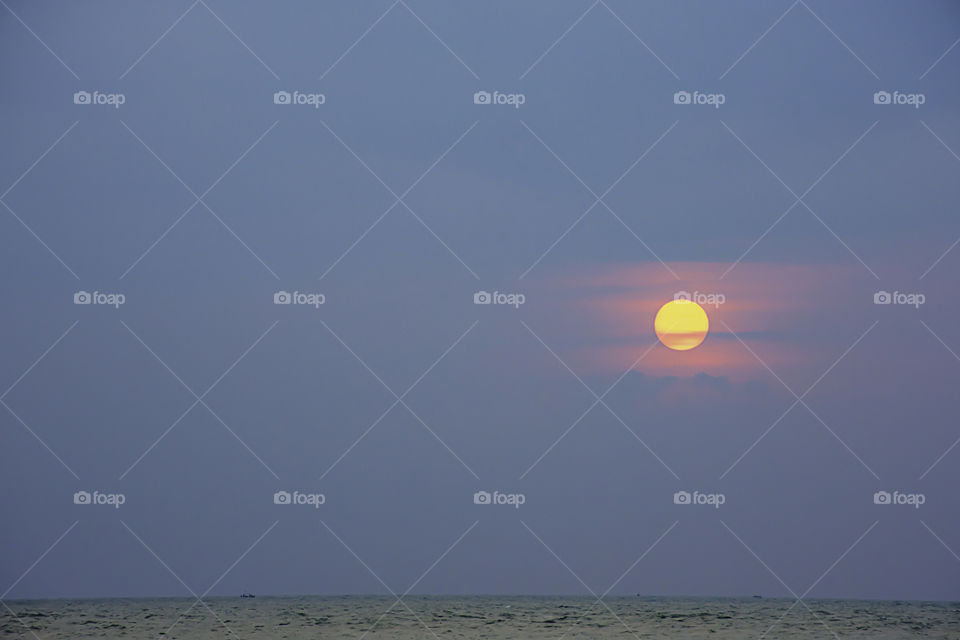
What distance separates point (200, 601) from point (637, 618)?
529cm

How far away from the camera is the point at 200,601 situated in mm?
10953

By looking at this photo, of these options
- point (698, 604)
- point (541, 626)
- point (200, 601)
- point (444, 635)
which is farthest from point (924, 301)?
point (200, 601)

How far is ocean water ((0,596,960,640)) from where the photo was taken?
10.0 m

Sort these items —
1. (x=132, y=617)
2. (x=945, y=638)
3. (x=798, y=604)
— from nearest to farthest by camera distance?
(x=945, y=638), (x=132, y=617), (x=798, y=604)

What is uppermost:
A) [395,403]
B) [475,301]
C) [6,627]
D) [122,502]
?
[475,301]

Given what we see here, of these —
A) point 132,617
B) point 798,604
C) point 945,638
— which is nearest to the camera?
point 945,638

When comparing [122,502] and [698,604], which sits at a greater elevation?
[122,502]

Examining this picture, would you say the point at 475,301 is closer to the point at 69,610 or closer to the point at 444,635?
the point at 444,635

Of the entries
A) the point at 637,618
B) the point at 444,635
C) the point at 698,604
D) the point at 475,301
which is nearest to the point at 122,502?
the point at 444,635

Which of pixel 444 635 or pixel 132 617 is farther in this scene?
pixel 132 617

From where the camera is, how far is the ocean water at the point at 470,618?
10016 mm

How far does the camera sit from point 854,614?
36.5 feet

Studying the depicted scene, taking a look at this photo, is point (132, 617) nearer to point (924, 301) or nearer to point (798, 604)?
point (798, 604)

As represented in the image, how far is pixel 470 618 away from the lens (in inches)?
430
